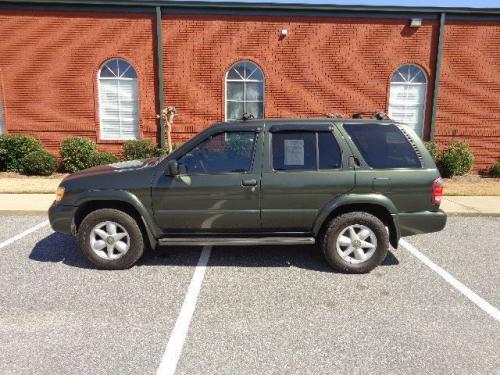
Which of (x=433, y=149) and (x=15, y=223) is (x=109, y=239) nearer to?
(x=15, y=223)

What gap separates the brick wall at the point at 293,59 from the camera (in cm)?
1146

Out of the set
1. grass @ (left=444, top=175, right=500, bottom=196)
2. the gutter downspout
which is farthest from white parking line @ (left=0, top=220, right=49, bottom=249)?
grass @ (left=444, top=175, right=500, bottom=196)

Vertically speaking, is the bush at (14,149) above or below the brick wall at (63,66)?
below

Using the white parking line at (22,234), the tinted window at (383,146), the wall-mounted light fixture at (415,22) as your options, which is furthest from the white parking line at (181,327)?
the wall-mounted light fixture at (415,22)

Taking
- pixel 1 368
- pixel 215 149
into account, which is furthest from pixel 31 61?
pixel 1 368

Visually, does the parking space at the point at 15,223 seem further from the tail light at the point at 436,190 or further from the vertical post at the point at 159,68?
the tail light at the point at 436,190

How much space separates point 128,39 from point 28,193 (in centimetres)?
575

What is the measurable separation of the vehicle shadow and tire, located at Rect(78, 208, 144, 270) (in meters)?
0.23

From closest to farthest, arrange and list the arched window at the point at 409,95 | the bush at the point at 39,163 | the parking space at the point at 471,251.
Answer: the parking space at the point at 471,251 < the bush at the point at 39,163 < the arched window at the point at 409,95

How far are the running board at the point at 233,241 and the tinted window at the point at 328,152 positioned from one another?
93 cm

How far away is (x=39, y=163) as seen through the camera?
10852mm

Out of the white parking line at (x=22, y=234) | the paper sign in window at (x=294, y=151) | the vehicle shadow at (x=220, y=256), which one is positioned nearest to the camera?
the paper sign in window at (x=294, y=151)

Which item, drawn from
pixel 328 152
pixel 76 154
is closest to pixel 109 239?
pixel 328 152

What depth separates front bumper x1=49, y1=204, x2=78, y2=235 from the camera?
450 centimetres
